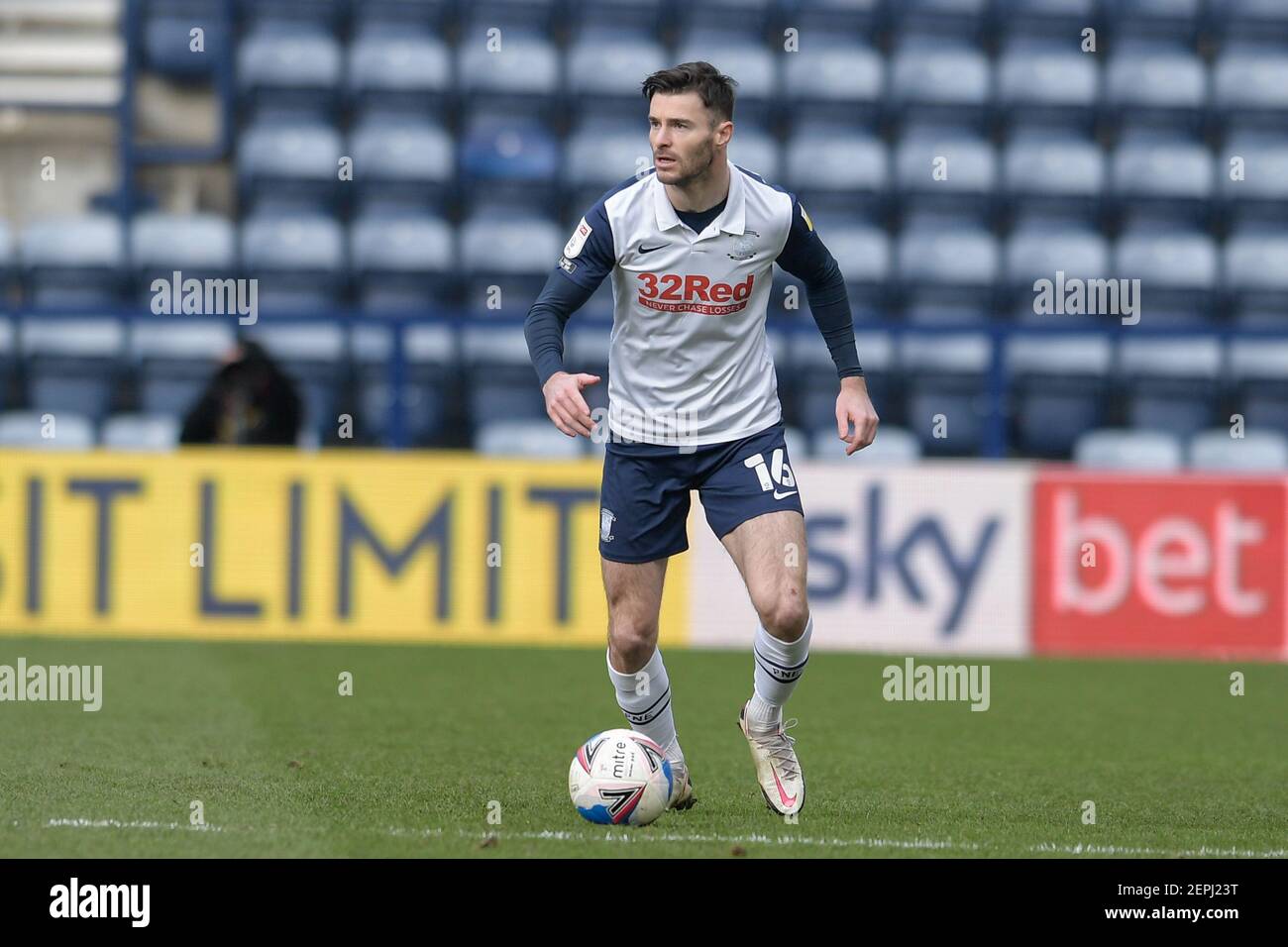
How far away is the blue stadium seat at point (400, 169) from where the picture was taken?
44.5ft

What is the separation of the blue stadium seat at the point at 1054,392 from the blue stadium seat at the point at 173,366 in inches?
188

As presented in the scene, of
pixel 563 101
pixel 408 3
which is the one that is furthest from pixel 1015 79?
pixel 408 3

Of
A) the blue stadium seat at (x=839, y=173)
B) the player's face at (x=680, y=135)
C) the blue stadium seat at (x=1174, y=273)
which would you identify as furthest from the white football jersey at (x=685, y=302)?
the blue stadium seat at (x=1174, y=273)

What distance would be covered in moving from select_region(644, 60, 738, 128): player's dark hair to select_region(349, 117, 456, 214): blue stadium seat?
320 inches

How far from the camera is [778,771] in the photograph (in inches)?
227

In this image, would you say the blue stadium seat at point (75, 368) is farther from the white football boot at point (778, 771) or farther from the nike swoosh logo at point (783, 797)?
the nike swoosh logo at point (783, 797)

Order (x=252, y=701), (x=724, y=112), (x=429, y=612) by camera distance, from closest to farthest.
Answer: (x=724, y=112) < (x=252, y=701) < (x=429, y=612)

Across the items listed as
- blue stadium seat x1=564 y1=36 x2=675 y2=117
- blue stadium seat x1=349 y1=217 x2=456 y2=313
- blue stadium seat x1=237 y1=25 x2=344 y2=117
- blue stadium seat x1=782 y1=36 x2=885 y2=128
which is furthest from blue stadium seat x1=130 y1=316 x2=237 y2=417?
blue stadium seat x1=782 y1=36 x2=885 y2=128

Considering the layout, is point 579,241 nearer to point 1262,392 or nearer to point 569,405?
point 569,405

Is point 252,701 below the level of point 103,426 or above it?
below

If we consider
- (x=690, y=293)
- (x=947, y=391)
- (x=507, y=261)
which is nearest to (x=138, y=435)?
(x=507, y=261)

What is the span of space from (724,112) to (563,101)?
8.81 m
